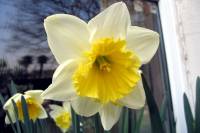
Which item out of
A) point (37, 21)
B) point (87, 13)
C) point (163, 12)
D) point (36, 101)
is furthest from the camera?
point (163, 12)

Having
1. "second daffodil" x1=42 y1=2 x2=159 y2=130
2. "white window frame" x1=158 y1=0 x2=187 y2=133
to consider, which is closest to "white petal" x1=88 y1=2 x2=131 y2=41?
"second daffodil" x1=42 y1=2 x2=159 y2=130

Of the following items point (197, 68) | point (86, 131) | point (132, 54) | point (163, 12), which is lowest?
point (86, 131)

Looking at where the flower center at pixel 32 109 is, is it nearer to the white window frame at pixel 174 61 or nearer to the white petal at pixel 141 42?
the white petal at pixel 141 42

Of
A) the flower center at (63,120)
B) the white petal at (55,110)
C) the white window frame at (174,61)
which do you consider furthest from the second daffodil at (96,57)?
the white window frame at (174,61)

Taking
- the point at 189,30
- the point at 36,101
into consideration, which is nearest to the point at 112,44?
the point at 36,101

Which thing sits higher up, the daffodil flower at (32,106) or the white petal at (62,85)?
the white petal at (62,85)

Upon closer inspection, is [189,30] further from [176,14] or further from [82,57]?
[82,57]
